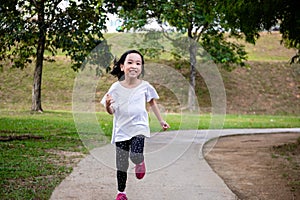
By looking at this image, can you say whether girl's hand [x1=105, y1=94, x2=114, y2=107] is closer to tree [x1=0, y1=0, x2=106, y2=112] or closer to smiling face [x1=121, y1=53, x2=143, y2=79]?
smiling face [x1=121, y1=53, x2=143, y2=79]

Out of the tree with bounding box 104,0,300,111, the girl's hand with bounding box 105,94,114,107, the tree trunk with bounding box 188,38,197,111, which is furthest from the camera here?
the tree trunk with bounding box 188,38,197,111

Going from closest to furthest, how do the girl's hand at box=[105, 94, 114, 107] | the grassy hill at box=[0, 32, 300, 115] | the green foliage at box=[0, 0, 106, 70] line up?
1. the girl's hand at box=[105, 94, 114, 107]
2. the green foliage at box=[0, 0, 106, 70]
3. the grassy hill at box=[0, 32, 300, 115]

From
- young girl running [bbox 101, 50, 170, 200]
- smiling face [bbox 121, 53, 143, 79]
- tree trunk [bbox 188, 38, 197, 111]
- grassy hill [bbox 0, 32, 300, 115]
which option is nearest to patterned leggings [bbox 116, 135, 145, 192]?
young girl running [bbox 101, 50, 170, 200]

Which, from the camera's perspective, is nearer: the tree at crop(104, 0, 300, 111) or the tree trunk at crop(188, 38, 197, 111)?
the tree at crop(104, 0, 300, 111)

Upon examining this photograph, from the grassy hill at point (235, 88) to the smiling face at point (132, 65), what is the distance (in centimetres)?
2530

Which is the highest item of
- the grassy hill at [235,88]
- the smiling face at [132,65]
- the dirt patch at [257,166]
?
the smiling face at [132,65]

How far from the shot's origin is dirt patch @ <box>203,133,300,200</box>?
681 centimetres

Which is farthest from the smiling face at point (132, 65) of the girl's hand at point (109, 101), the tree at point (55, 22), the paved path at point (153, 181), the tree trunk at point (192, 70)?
the tree trunk at point (192, 70)

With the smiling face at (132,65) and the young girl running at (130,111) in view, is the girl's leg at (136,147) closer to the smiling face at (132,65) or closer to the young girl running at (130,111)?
the young girl running at (130,111)

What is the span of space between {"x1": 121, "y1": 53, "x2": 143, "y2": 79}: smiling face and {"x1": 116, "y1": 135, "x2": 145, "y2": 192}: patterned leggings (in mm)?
633

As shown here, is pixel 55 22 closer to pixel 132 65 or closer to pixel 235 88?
pixel 132 65

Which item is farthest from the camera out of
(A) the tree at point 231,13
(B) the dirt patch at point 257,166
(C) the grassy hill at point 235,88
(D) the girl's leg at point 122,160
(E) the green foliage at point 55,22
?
(C) the grassy hill at point 235,88

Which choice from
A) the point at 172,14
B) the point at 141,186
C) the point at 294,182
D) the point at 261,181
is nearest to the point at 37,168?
the point at 141,186

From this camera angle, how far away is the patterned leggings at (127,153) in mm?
5160
